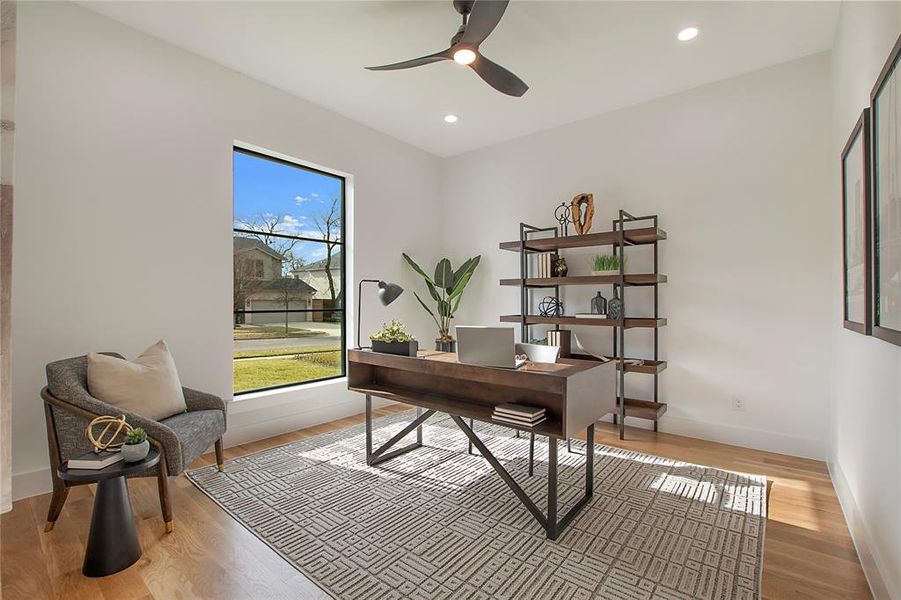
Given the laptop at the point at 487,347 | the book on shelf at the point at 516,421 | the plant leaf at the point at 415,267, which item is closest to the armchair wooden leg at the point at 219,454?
the laptop at the point at 487,347

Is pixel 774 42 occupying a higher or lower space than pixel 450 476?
higher

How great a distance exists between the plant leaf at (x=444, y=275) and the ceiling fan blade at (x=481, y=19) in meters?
2.86

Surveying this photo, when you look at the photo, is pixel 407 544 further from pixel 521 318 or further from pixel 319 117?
pixel 319 117

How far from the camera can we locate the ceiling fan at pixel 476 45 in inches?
81.7

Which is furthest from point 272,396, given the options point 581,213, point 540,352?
point 581,213

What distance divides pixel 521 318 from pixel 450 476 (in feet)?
6.28

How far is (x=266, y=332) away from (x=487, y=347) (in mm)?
2633

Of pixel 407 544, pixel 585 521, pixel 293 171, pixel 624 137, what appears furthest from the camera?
pixel 293 171

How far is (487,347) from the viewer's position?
229 centimetres

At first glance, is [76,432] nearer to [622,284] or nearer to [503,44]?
[503,44]

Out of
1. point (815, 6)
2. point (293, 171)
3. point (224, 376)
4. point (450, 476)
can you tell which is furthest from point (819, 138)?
point (224, 376)

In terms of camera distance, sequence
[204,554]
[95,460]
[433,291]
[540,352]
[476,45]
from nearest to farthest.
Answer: [95,460] < [204,554] < [476,45] < [540,352] < [433,291]

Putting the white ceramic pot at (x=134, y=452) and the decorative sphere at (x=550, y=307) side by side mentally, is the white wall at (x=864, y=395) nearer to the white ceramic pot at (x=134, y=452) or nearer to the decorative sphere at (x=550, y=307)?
the decorative sphere at (x=550, y=307)

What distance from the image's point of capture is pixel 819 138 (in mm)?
3152
